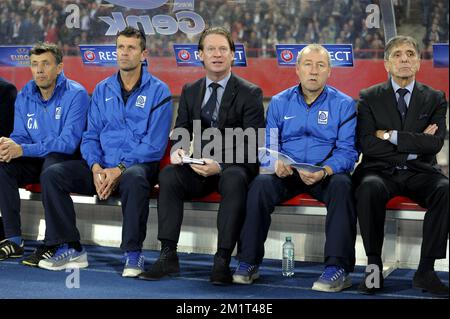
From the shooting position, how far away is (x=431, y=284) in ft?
13.5

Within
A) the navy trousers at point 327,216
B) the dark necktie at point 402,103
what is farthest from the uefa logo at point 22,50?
the dark necktie at point 402,103

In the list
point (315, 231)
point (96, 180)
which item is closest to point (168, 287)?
point (96, 180)

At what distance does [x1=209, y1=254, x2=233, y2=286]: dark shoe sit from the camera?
4.32 m

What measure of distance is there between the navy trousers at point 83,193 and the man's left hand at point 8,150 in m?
0.37

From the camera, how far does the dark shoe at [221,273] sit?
4.32 metres

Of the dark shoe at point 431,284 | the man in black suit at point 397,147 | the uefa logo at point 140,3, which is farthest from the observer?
the uefa logo at point 140,3

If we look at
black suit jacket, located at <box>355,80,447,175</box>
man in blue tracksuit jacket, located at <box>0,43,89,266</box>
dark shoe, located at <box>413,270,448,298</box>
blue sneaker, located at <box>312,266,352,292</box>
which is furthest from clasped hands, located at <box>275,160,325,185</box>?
man in blue tracksuit jacket, located at <box>0,43,89,266</box>

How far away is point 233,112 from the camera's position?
4742mm

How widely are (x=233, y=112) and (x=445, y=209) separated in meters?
1.36

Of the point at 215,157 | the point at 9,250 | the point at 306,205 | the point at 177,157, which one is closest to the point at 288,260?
the point at 306,205

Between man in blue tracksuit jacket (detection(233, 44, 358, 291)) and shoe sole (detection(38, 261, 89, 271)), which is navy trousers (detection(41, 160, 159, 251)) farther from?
man in blue tracksuit jacket (detection(233, 44, 358, 291))

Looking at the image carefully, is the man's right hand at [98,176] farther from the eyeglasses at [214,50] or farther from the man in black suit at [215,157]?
the eyeglasses at [214,50]

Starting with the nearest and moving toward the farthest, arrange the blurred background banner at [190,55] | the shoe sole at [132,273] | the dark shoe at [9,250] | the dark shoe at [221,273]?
the dark shoe at [221,273]
the shoe sole at [132,273]
the dark shoe at [9,250]
the blurred background banner at [190,55]
